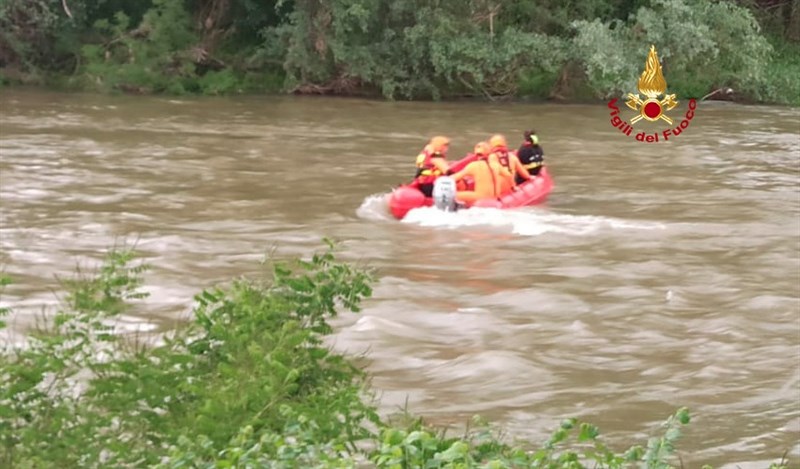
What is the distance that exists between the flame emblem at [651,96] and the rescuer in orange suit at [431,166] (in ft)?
33.8

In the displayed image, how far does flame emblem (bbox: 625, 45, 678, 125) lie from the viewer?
23.5m

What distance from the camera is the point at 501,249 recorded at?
1151 centimetres

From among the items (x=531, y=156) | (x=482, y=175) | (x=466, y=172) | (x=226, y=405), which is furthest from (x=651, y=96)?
(x=226, y=405)

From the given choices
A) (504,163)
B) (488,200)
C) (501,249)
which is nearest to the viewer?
(501,249)

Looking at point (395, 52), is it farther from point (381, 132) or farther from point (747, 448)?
point (747, 448)

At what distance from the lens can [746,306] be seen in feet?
30.6

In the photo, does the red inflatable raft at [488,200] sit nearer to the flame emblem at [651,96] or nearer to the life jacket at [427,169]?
the life jacket at [427,169]

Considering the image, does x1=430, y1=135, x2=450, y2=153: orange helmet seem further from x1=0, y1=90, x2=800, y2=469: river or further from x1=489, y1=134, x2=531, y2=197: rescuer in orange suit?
x1=0, y1=90, x2=800, y2=469: river

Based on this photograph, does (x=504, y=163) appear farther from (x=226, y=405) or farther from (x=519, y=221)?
(x=226, y=405)

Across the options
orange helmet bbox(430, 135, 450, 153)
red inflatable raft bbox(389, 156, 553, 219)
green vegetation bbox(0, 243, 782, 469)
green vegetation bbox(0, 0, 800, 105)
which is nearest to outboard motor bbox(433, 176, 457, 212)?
red inflatable raft bbox(389, 156, 553, 219)

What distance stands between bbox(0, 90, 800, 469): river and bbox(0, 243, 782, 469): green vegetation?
6.69ft

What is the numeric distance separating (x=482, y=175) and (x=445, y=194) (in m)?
0.82

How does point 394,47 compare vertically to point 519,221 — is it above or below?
above

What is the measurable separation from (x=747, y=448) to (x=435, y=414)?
5.39 feet
